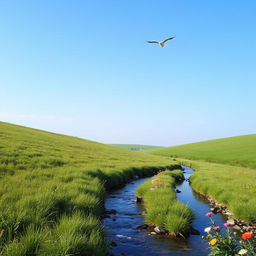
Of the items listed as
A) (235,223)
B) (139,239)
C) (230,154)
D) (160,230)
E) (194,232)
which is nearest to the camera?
(139,239)

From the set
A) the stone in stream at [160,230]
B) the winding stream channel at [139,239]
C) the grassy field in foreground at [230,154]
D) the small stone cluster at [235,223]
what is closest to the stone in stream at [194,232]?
the winding stream channel at [139,239]

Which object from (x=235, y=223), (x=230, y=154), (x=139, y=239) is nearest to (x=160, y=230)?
(x=139, y=239)

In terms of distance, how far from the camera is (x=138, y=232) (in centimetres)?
1082

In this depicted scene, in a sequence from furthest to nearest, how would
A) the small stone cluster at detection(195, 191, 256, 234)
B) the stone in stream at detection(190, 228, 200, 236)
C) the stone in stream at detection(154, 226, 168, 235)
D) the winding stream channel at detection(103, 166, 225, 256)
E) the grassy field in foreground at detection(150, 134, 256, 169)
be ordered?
1. the grassy field in foreground at detection(150, 134, 256, 169)
2. the small stone cluster at detection(195, 191, 256, 234)
3. the stone in stream at detection(190, 228, 200, 236)
4. the stone in stream at detection(154, 226, 168, 235)
5. the winding stream channel at detection(103, 166, 225, 256)

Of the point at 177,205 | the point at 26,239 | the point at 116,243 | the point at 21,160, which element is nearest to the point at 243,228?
the point at 177,205

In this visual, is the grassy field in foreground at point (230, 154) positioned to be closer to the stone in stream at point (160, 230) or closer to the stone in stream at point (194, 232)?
the stone in stream at point (194, 232)

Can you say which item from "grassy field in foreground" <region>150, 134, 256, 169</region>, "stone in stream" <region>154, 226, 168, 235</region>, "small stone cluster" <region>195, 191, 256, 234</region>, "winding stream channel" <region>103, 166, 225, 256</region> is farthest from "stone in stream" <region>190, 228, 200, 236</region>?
"grassy field in foreground" <region>150, 134, 256, 169</region>

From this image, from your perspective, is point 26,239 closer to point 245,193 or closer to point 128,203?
point 128,203

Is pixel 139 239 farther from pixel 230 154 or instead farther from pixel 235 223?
pixel 230 154

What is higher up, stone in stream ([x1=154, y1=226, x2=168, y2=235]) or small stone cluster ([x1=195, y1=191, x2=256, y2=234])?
small stone cluster ([x1=195, y1=191, x2=256, y2=234])

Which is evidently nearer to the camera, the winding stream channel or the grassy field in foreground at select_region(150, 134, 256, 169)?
the winding stream channel

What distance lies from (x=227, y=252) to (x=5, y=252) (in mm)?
5368

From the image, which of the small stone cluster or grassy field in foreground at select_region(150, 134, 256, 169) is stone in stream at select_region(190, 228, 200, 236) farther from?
grassy field in foreground at select_region(150, 134, 256, 169)

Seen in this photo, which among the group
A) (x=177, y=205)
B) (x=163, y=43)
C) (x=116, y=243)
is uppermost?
(x=163, y=43)
